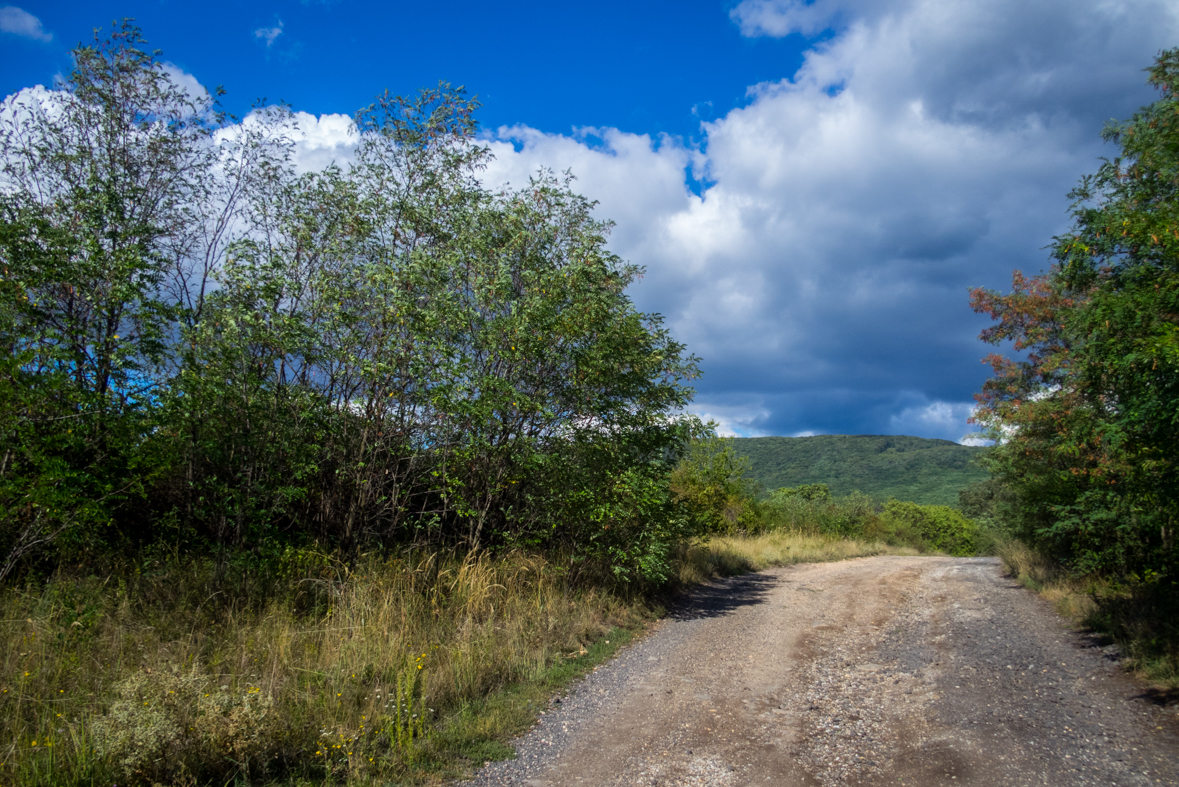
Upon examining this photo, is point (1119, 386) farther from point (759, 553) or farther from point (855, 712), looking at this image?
point (759, 553)

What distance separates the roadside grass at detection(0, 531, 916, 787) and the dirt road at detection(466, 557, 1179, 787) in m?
0.66

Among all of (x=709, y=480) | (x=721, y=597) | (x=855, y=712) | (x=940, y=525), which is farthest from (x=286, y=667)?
(x=940, y=525)

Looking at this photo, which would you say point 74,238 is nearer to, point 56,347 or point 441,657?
point 56,347

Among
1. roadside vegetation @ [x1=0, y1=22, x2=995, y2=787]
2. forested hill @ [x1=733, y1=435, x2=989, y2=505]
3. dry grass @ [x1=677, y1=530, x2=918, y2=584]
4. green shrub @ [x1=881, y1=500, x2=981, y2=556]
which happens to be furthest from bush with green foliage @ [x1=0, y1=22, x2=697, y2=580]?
forested hill @ [x1=733, y1=435, x2=989, y2=505]

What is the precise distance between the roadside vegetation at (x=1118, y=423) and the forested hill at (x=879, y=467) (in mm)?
115721

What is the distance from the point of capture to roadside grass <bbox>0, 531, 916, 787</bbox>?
363 cm

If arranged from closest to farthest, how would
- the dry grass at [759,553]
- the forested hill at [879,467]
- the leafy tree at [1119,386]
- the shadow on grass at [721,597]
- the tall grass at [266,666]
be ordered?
the tall grass at [266,666]
the leafy tree at [1119,386]
the shadow on grass at [721,597]
the dry grass at [759,553]
the forested hill at [879,467]

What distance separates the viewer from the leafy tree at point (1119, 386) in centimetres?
584

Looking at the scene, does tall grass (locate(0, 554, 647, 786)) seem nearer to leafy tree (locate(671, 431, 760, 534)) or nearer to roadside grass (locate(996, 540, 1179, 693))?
roadside grass (locate(996, 540, 1179, 693))

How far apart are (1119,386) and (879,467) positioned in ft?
578

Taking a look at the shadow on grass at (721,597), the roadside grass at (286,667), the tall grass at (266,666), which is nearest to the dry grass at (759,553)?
the shadow on grass at (721,597)

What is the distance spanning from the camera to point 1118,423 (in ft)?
21.6

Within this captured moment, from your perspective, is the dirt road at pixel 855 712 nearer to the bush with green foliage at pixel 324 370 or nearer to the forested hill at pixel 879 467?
the bush with green foliage at pixel 324 370

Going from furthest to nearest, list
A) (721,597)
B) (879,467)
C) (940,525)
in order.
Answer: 1. (879,467)
2. (940,525)
3. (721,597)
